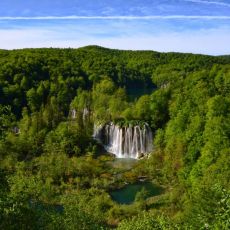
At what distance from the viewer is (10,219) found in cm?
1859

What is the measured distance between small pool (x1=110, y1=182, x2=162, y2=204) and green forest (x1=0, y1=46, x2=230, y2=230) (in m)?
0.67

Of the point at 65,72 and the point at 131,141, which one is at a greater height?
the point at 65,72

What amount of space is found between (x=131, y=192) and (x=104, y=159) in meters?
13.3

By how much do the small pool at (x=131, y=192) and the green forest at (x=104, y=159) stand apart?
0.67 m

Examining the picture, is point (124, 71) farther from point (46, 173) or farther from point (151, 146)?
point (46, 173)

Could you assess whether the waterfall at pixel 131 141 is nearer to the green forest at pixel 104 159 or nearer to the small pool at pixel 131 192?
the green forest at pixel 104 159

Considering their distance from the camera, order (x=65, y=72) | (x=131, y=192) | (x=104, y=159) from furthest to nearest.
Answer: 1. (x=65, y=72)
2. (x=104, y=159)
3. (x=131, y=192)

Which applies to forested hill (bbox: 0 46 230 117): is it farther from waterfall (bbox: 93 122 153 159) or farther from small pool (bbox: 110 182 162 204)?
small pool (bbox: 110 182 162 204)

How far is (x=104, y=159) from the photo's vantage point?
6375 cm

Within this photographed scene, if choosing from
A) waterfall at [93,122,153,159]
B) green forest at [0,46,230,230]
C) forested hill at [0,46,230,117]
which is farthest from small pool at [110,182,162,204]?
forested hill at [0,46,230,117]

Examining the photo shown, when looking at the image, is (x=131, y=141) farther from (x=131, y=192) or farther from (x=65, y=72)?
Answer: (x=65, y=72)

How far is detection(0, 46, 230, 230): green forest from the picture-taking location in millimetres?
25322

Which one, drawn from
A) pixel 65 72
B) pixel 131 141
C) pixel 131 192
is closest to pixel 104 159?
pixel 131 141

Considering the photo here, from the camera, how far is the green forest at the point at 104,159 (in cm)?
2532
